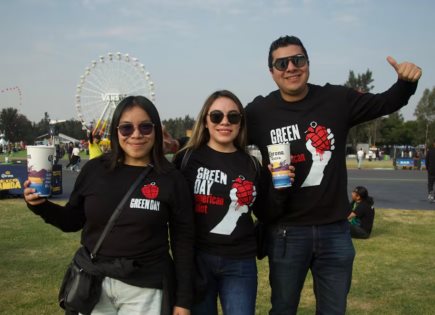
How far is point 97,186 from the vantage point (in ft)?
7.80

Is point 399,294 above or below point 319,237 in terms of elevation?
below

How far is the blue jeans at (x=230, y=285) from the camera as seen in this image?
259 centimetres

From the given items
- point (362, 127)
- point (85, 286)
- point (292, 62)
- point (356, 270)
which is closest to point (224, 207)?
point (85, 286)

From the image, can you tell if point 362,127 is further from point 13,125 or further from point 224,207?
point 224,207

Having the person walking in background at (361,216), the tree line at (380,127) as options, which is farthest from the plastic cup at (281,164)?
the tree line at (380,127)

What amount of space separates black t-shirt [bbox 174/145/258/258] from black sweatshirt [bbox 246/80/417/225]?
0.25 meters

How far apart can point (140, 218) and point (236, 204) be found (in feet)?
2.00

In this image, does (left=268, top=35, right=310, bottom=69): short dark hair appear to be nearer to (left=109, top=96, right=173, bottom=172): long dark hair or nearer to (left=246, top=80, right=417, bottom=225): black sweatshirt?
(left=246, top=80, right=417, bottom=225): black sweatshirt

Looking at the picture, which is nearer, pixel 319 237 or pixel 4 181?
pixel 319 237

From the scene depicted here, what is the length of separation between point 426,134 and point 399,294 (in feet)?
248

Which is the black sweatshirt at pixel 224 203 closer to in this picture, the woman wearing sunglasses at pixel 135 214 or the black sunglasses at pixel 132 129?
the woman wearing sunglasses at pixel 135 214

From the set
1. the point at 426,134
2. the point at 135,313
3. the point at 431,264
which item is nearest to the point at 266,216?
the point at 135,313

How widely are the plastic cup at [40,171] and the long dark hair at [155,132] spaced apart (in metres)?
0.38

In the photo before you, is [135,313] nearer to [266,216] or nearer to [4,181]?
[266,216]
